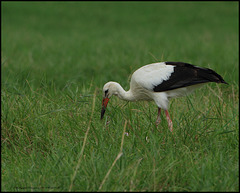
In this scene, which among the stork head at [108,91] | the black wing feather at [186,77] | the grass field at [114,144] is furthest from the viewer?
the stork head at [108,91]

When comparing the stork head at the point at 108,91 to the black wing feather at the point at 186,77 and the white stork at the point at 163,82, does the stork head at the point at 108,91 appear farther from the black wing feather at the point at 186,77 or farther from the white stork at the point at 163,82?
the black wing feather at the point at 186,77

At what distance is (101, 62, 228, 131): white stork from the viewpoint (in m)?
4.75

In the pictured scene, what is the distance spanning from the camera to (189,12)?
76.1ft

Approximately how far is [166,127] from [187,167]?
77 cm

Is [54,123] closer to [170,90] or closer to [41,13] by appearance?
[170,90]

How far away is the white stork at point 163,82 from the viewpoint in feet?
15.6

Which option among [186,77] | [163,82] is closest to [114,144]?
[163,82]

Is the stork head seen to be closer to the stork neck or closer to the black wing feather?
the stork neck

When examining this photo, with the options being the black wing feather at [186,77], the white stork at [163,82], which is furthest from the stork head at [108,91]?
the black wing feather at [186,77]

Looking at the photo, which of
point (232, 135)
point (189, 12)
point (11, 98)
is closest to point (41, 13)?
point (189, 12)

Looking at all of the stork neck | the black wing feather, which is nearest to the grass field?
the stork neck

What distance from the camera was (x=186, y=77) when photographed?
15.8 feet

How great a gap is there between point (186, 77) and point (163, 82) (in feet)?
0.88

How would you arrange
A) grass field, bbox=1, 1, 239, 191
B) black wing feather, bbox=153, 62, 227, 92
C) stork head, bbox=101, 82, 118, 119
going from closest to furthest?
grass field, bbox=1, 1, 239, 191
black wing feather, bbox=153, 62, 227, 92
stork head, bbox=101, 82, 118, 119
